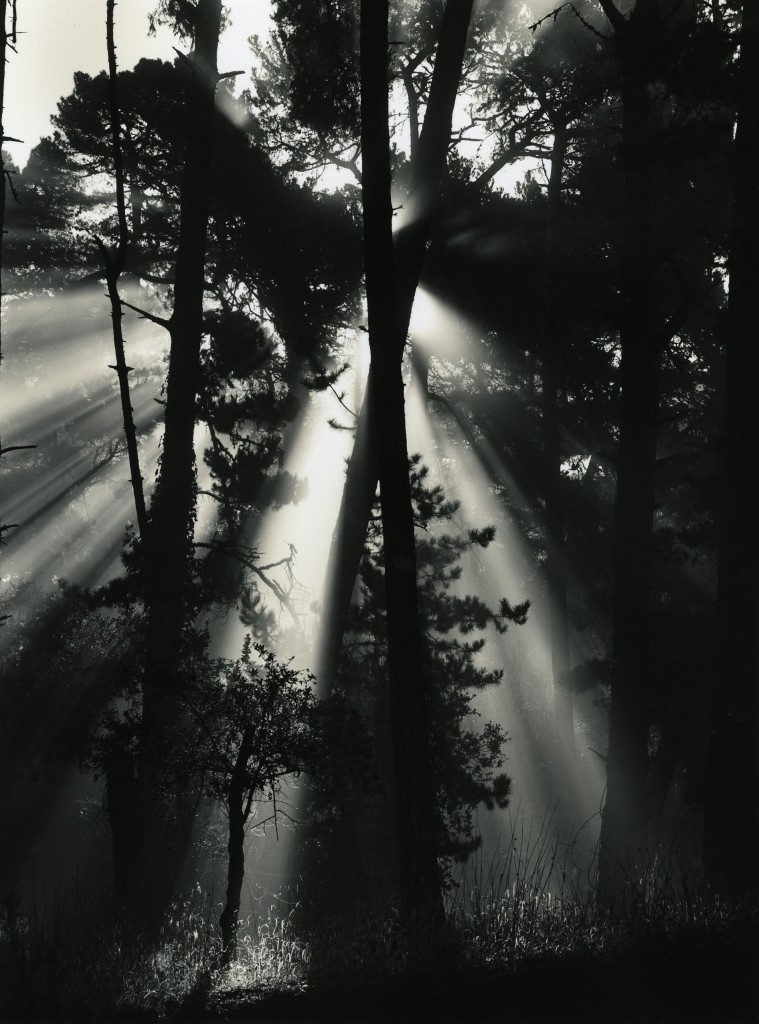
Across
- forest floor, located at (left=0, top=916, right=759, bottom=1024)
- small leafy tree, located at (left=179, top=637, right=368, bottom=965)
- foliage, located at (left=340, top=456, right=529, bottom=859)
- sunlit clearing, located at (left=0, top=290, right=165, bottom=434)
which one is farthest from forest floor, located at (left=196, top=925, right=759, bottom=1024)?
sunlit clearing, located at (left=0, top=290, right=165, bottom=434)

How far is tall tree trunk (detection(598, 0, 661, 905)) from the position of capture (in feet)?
33.7

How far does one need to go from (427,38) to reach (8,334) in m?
15.6

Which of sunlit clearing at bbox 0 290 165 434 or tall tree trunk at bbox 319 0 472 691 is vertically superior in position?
tall tree trunk at bbox 319 0 472 691

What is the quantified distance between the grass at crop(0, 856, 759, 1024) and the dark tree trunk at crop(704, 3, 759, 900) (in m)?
2.81

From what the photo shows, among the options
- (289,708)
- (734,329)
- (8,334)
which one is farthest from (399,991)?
(8,334)

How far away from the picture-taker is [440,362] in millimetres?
21719

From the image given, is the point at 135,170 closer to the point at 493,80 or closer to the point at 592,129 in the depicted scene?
the point at 493,80

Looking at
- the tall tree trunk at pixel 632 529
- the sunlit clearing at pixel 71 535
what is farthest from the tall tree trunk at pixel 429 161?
the sunlit clearing at pixel 71 535

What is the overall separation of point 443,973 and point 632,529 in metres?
6.73

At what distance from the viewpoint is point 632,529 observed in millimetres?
10719

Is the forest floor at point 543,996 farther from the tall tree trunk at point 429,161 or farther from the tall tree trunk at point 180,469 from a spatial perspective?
the tall tree trunk at point 180,469

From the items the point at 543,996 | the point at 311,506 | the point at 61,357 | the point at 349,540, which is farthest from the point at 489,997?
the point at 61,357

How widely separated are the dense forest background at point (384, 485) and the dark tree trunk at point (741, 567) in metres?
0.03

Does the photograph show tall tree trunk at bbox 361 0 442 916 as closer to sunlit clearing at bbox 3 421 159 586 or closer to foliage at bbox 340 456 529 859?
foliage at bbox 340 456 529 859
